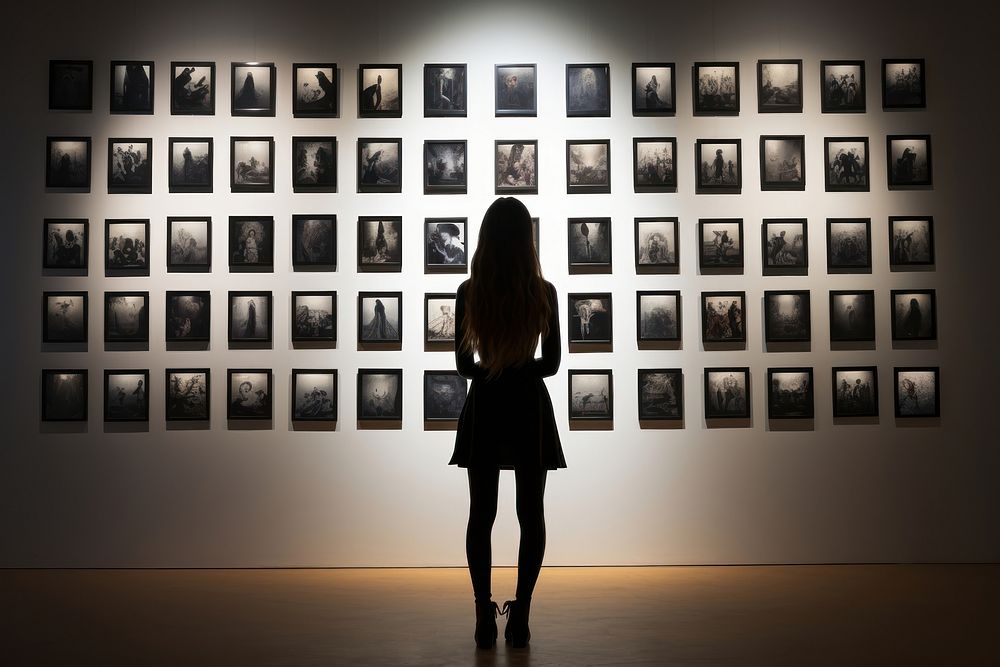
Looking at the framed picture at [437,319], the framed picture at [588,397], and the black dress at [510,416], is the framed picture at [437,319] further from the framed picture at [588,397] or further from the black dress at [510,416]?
the black dress at [510,416]

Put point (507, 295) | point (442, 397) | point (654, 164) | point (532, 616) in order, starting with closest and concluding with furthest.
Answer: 1. point (507, 295)
2. point (532, 616)
3. point (442, 397)
4. point (654, 164)

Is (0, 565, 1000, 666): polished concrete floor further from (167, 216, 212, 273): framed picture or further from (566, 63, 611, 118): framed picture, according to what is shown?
(566, 63, 611, 118): framed picture

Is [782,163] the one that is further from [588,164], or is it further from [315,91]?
[315,91]

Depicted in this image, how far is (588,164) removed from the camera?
24.8 feet

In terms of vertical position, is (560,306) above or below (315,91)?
below

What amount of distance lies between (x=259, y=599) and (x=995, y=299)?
663 cm

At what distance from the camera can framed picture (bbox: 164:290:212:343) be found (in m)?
7.54

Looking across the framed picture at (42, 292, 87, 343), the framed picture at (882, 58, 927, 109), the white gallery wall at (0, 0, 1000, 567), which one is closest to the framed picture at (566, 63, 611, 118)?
the white gallery wall at (0, 0, 1000, 567)

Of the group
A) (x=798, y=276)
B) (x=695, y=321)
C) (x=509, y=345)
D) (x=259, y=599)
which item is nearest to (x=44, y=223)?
(x=259, y=599)

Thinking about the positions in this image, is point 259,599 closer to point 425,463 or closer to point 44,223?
point 425,463

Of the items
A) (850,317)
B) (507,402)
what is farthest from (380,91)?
(850,317)

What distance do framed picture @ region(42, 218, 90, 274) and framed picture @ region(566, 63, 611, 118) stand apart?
4370 millimetres

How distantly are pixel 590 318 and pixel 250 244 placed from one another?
9.95 ft

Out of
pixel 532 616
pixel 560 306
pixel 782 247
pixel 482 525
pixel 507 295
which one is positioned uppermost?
pixel 782 247
